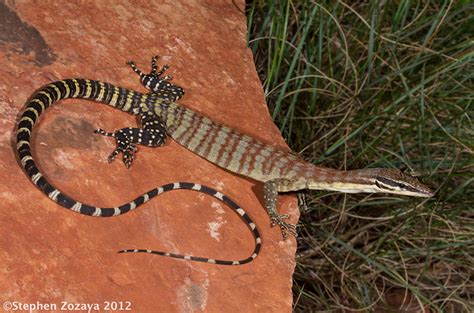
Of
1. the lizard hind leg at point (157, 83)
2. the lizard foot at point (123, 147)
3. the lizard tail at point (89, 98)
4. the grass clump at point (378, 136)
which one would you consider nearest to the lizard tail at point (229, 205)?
the lizard tail at point (89, 98)

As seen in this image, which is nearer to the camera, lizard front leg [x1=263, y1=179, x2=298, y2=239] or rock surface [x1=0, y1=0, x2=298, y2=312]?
rock surface [x1=0, y1=0, x2=298, y2=312]

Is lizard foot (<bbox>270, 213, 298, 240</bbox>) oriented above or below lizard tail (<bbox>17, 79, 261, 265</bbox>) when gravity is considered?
below

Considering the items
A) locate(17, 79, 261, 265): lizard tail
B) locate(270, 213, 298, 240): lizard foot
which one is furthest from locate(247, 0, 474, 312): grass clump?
locate(17, 79, 261, 265): lizard tail

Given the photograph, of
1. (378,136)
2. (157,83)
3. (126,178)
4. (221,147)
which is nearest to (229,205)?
(221,147)

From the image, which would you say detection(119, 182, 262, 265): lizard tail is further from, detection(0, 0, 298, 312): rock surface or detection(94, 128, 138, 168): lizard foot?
detection(94, 128, 138, 168): lizard foot

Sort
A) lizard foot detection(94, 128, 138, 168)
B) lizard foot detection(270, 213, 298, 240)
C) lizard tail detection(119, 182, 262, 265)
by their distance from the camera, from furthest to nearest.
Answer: lizard foot detection(270, 213, 298, 240), lizard foot detection(94, 128, 138, 168), lizard tail detection(119, 182, 262, 265)

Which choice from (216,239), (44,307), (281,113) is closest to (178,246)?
(216,239)

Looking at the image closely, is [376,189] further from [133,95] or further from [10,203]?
[10,203]
